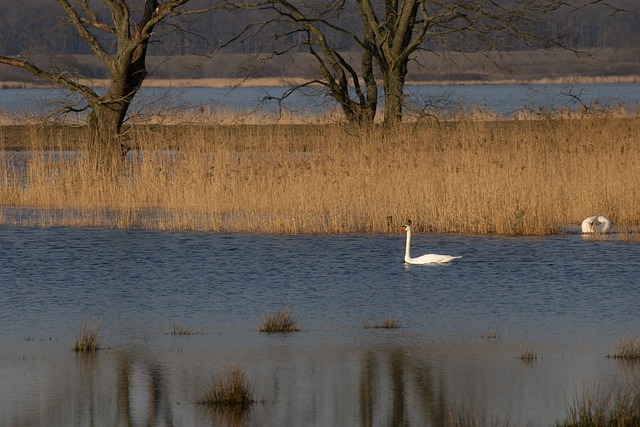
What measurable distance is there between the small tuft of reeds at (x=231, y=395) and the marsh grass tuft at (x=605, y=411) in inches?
83.7

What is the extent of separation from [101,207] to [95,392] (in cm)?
1207

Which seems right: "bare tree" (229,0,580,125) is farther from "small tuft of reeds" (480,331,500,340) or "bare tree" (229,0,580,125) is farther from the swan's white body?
"small tuft of reeds" (480,331,500,340)

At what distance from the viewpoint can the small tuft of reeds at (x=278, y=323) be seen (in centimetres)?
1068

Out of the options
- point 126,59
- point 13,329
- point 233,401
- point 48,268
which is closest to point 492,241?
point 48,268

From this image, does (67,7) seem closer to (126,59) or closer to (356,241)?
(126,59)

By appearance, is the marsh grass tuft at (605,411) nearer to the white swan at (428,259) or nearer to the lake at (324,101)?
the white swan at (428,259)

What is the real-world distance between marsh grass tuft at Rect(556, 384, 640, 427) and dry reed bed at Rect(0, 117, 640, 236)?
9429 millimetres

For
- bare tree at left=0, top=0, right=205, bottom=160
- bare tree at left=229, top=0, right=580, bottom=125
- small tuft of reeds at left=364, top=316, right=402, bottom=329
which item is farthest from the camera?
bare tree at left=229, top=0, right=580, bottom=125

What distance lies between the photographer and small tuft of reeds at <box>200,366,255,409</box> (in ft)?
26.5

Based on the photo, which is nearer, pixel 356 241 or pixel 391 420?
pixel 391 420

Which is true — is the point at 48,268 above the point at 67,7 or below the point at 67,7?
below

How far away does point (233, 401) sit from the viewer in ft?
26.6

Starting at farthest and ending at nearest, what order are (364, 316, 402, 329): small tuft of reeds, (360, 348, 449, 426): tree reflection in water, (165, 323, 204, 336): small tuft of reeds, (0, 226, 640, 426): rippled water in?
(364, 316, 402, 329): small tuft of reeds → (165, 323, 204, 336): small tuft of reeds → (0, 226, 640, 426): rippled water → (360, 348, 449, 426): tree reflection in water

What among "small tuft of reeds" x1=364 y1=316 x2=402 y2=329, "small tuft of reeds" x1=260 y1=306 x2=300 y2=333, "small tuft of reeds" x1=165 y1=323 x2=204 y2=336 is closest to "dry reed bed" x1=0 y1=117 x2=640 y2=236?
"small tuft of reeds" x1=364 y1=316 x2=402 y2=329
